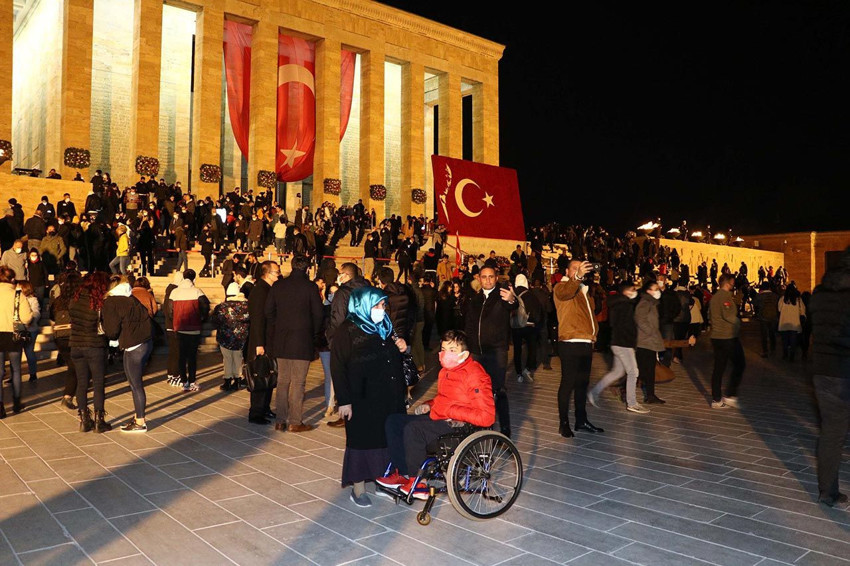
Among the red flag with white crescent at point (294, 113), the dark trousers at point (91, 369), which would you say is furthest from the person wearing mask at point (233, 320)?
the red flag with white crescent at point (294, 113)

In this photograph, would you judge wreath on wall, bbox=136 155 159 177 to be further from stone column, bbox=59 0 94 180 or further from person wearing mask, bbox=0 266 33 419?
person wearing mask, bbox=0 266 33 419

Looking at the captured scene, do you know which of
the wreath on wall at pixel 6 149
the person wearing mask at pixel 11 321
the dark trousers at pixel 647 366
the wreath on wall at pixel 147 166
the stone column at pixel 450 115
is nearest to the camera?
the person wearing mask at pixel 11 321

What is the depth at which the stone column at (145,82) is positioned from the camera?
25016 mm

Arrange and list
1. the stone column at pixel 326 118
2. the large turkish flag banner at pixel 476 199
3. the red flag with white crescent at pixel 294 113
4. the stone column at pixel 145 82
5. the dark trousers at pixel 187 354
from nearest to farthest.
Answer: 1. the dark trousers at pixel 187 354
2. the large turkish flag banner at pixel 476 199
3. the stone column at pixel 145 82
4. the red flag with white crescent at pixel 294 113
5. the stone column at pixel 326 118

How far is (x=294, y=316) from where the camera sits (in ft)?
22.2

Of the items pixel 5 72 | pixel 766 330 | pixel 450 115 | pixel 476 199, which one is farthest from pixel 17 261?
pixel 450 115

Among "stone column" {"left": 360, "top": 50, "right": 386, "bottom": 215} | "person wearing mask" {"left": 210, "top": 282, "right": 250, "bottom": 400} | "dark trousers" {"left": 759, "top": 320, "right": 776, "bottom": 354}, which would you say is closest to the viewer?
"person wearing mask" {"left": 210, "top": 282, "right": 250, "bottom": 400}

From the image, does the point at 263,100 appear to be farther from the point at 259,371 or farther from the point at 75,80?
the point at 259,371

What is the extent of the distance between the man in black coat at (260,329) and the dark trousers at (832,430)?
5025 mm

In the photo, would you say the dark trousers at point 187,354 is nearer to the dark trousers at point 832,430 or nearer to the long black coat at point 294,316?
the long black coat at point 294,316

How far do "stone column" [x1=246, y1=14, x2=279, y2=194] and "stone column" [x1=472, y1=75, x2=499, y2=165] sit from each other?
11731mm

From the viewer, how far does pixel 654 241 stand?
105 ft

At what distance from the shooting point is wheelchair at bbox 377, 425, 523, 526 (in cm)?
408

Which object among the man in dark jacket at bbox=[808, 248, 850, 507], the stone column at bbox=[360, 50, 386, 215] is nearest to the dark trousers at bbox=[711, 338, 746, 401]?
the man in dark jacket at bbox=[808, 248, 850, 507]
